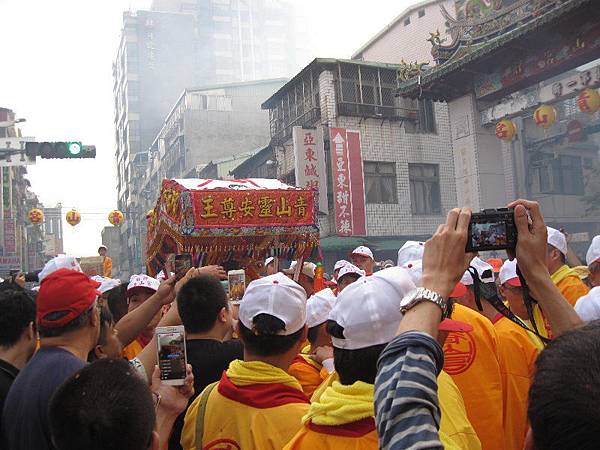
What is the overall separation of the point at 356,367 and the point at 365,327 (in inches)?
5.2

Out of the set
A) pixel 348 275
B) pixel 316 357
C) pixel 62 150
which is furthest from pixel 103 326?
pixel 62 150

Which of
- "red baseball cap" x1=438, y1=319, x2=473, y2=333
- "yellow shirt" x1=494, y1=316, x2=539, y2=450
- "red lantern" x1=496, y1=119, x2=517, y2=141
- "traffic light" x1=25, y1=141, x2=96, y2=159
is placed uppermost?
"red lantern" x1=496, y1=119, x2=517, y2=141

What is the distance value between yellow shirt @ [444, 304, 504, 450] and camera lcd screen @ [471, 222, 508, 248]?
59.9 inches

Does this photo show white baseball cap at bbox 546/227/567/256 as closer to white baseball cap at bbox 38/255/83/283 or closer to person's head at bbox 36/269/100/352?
person's head at bbox 36/269/100/352

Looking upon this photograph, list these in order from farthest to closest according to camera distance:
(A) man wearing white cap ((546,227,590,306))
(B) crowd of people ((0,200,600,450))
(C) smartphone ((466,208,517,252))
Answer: (A) man wearing white cap ((546,227,590,306)), (C) smartphone ((466,208,517,252)), (B) crowd of people ((0,200,600,450))

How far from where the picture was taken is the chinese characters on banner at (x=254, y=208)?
21.3 feet

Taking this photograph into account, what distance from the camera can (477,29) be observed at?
14484 millimetres

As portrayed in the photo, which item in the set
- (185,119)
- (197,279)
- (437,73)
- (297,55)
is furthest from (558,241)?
(297,55)

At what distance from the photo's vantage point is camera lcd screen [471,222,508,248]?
1.49 metres

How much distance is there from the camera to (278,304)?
8.77 ft

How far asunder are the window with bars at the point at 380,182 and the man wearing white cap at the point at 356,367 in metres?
19.2

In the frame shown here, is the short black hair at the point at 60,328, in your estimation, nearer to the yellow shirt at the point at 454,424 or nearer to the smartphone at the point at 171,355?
the smartphone at the point at 171,355

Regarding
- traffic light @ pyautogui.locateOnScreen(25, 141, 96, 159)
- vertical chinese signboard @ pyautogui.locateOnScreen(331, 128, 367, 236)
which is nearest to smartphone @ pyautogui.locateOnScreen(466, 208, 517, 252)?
traffic light @ pyautogui.locateOnScreen(25, 141, 96, 159)

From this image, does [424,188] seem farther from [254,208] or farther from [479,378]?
[479,378]
